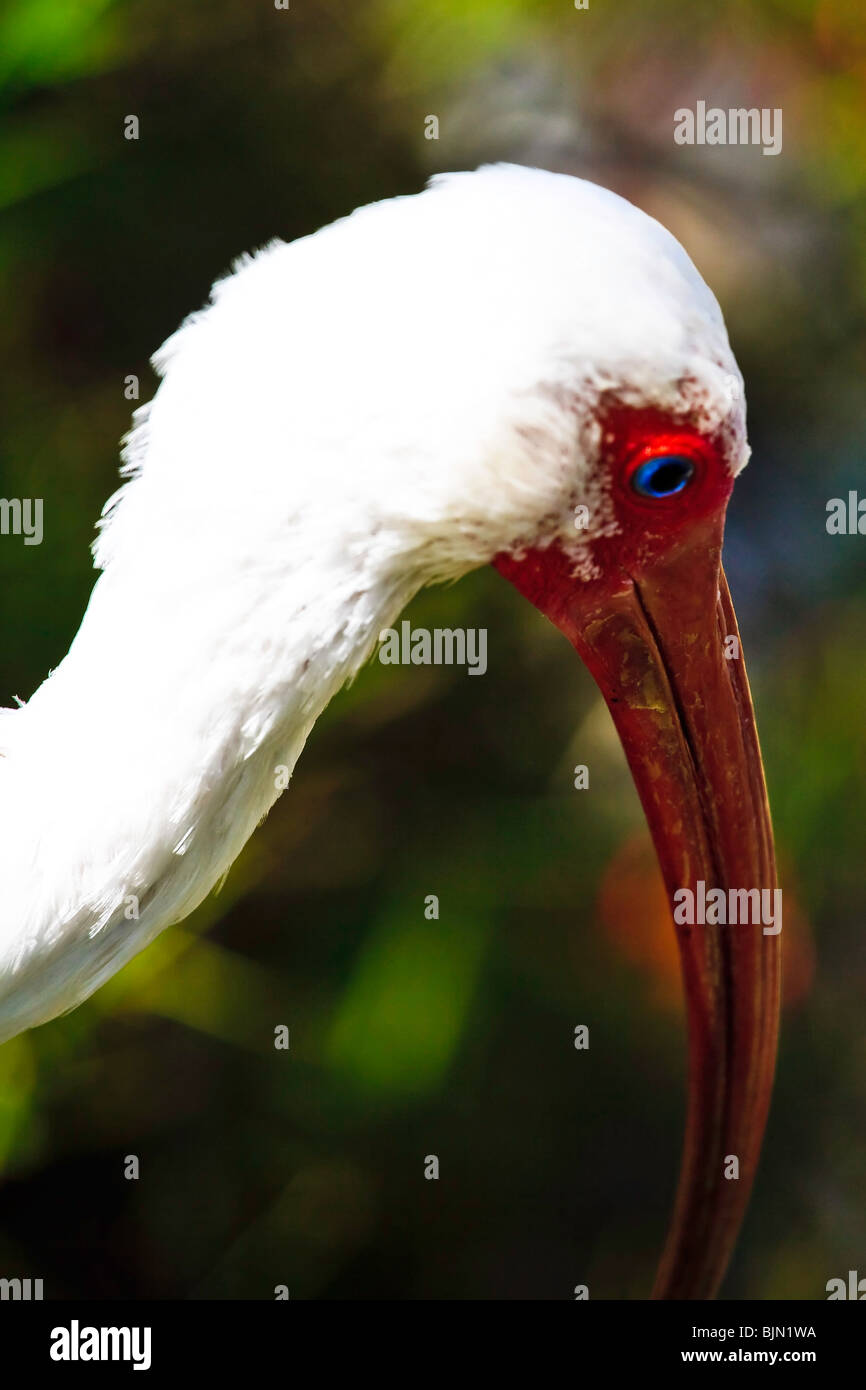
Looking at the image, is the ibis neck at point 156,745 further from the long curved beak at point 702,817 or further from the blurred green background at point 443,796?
the blurred green background at point 443,796

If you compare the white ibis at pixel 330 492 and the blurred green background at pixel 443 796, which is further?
the blurred green background at pixel 443 796

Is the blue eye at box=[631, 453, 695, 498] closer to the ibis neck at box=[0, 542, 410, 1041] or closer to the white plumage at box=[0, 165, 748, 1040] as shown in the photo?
the white plumage at box=[0, 165, 748, 1040]

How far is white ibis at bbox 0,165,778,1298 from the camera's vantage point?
35.8 inches

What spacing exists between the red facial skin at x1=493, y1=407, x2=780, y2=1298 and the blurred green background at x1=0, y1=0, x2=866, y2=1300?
829 millimetres

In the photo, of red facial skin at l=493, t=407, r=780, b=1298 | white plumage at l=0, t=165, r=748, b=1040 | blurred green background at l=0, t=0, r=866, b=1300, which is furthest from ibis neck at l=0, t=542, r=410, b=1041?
blurred green background at l=0, t=0, r=866, b=1300

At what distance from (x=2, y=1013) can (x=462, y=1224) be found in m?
1.59

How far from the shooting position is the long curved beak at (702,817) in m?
1.10

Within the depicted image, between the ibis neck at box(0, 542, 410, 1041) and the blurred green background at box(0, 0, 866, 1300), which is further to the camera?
the blurred green background at box(0, 0, 866, 1300)

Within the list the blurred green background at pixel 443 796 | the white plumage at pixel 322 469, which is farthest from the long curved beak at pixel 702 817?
the blurred green background at pixel 443 796

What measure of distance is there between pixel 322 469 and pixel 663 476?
0.86 ft

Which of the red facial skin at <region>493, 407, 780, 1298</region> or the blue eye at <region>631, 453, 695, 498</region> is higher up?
the blue eye at <region>631, 453, 695, 498</region>

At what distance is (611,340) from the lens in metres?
0.92

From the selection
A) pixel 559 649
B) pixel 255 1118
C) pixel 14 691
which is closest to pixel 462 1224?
pixel 255 1118

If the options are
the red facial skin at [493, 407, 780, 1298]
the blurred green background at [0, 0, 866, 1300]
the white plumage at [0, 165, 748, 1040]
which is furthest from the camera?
the blurred green background at [0, 0, 866, 1300]
